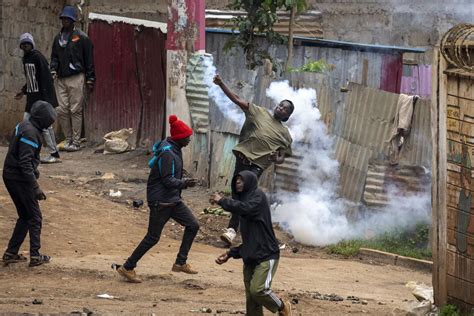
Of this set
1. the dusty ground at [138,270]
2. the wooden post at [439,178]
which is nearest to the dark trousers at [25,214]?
the dusty ground at [138,270]

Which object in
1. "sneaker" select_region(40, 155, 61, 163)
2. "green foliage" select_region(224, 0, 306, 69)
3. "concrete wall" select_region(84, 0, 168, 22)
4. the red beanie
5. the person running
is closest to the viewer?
the red beanie

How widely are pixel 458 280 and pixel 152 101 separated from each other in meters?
9.00

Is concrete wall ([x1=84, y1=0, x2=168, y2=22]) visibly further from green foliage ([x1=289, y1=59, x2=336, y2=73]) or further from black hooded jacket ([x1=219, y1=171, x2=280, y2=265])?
black hooded jacket ([x1=219, y1=171, x2=280, y2=265])

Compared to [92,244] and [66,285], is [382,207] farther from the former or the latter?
[66,285]

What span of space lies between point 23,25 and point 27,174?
9.40 m

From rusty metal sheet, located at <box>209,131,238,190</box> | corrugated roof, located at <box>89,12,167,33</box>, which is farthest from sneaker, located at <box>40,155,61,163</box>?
rusty metal sheet, located at <box>209,131,238,190</box>

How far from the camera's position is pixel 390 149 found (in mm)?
13727

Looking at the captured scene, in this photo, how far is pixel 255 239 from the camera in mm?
8961

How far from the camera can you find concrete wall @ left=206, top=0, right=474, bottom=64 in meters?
19.0

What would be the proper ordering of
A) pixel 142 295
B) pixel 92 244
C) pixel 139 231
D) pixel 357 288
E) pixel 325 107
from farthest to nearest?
pixel 325 107 → pixel 139 231 → pixel 92 244 → pixel 357 288 → pixel 142 295

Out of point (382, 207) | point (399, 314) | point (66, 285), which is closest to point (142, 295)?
point (66, 285)

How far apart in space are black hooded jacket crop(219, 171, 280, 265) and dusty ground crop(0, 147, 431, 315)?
0.92 metres

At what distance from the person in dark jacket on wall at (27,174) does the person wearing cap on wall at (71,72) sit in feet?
21.8

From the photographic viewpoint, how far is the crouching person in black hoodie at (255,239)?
8.90 m
